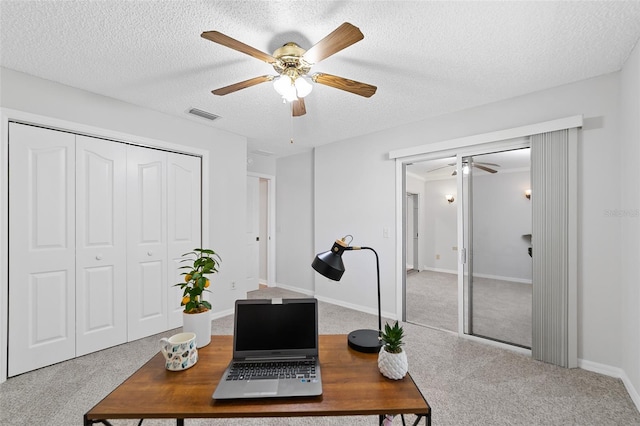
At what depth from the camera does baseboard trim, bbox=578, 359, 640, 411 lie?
2073 millimetres

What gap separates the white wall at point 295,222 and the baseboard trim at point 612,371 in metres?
3.39

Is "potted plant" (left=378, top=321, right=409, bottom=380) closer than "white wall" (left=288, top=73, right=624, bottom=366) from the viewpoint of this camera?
Yes

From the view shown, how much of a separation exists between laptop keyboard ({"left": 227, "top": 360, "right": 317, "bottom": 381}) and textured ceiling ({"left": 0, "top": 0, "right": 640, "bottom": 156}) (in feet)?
6.06

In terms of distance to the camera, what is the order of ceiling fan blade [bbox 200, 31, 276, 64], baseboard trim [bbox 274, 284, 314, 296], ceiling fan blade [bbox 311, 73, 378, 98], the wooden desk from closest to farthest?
the wooden desk → ceiling fan blade [bbox 200, 31, 276, 64] → ceiling fan blade [bbox 311, 73, 378, 98] → baseboard trim [bbox 274, 284, 314, 296]

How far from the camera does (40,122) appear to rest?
8.07 feet

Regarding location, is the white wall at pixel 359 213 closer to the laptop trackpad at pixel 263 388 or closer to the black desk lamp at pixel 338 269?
the black desk lamp at pixel 338 269

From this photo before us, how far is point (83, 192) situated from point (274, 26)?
2.32 meters

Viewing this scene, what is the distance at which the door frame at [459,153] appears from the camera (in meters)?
2.67

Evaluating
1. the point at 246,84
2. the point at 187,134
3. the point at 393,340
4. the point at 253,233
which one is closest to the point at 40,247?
the point at 187,134

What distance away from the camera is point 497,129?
296cm

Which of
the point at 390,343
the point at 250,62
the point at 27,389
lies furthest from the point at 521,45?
the point at 27,389

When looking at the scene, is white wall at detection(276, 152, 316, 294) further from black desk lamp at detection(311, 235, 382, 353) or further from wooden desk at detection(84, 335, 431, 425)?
wooden desk at detection(84, 335, 431, 425)

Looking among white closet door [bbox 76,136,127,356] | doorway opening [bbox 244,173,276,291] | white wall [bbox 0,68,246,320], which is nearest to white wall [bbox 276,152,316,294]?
doorway opening [bbox 244,173,276,291]

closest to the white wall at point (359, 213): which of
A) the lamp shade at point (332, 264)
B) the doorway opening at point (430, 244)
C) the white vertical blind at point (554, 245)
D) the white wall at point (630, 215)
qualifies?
the doorway opening at point (430, 244)
